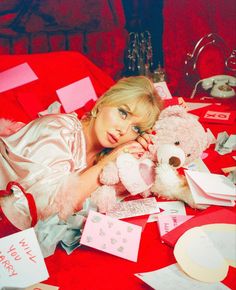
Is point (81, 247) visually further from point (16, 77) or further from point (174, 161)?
point (16, 77)

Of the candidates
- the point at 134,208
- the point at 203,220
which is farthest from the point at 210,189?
the point at 134,208

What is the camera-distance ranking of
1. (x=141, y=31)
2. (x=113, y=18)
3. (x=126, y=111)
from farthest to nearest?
(x=141, y=31), (x=113, y=18), (x=126, y=111)

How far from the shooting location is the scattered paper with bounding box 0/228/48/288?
2.88ft

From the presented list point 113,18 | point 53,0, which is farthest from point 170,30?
point 53,0

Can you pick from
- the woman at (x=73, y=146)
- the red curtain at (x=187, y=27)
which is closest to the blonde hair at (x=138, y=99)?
the woman at (x=73, y=146)

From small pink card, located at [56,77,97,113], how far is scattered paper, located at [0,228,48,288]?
52cm

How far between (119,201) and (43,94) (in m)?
0.45

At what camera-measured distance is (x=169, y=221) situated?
107 centimetres

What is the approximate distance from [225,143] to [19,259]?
0.82 metres

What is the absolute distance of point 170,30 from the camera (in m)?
1.98

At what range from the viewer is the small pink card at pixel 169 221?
3.43ft

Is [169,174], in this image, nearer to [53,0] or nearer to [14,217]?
[14,217]

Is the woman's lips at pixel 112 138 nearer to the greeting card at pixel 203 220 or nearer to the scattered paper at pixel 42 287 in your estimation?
the greeting card at pixel 203 220

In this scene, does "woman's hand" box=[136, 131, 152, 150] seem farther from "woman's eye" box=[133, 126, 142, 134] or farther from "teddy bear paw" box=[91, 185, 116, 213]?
"teddy bear paw" box=[91, 185, 116, 213]
